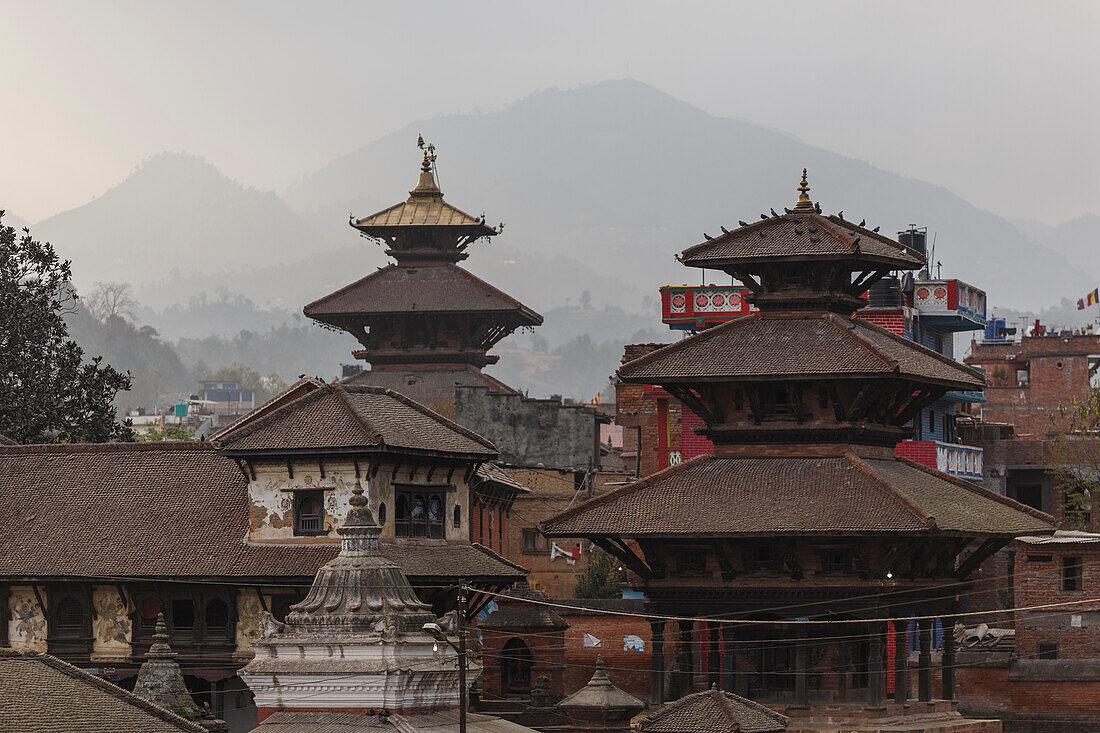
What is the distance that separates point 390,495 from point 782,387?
9.63m

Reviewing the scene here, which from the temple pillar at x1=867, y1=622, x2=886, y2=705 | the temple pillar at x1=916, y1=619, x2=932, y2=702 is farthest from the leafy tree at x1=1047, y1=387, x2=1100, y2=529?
the temple pillar at x1=867, y1=622, x2=886, y2=705

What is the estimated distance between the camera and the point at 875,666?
46.7 meters

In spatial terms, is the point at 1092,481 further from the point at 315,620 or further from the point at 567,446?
the point at 315,620

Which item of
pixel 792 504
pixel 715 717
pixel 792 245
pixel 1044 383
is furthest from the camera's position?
pixel 1044 383

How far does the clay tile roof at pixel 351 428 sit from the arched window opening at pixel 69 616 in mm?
5235

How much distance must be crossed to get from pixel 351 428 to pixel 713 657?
1003 cm

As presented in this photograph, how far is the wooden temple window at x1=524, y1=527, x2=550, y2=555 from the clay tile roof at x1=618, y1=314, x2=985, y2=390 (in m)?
22.2

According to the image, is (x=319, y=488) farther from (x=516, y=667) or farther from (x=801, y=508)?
(x=801, y=508)

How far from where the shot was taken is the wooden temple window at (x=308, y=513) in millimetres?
50312

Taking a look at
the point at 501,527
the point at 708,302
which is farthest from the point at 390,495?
the point at 708,302

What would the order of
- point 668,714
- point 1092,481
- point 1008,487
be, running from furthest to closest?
1. point 1008,487
2. point 1092,481
3. point 668,714

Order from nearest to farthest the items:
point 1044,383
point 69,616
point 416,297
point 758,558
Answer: point 758,558 → point 69,616 → point 416,297 → point 1044,383

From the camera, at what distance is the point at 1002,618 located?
63.4 m

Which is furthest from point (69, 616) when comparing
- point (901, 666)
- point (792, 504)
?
point (901, 666)
